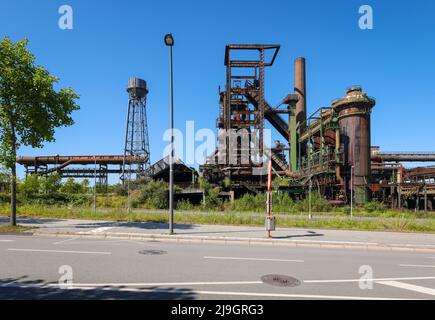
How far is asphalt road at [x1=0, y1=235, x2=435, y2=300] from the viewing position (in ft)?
16.5

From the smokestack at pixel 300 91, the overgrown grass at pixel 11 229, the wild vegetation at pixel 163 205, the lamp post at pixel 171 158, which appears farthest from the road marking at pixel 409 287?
the smokestack at pixel 300 91

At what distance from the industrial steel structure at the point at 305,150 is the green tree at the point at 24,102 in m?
21.2

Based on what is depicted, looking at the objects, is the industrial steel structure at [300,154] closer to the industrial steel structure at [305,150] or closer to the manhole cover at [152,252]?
the industrial steel structure at [305,150]

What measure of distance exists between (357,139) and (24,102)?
106 ft

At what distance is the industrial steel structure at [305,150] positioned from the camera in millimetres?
30281

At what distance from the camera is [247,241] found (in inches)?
416

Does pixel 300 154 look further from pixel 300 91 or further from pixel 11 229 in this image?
pixel 11 229

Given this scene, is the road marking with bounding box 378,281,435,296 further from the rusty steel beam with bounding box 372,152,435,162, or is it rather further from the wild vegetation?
the rusty steel beam with bounding box 372,152,435,162

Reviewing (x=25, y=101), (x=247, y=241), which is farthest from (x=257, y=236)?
(x=25, y=101)

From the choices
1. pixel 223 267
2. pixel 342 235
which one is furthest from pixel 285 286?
pixel 342 235

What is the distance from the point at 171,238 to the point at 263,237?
4064 mm

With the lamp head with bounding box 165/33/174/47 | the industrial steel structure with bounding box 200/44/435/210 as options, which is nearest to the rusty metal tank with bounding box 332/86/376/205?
the industrial steel structure with bounding box 200/44/435/210

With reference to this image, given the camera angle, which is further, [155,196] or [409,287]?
[155,196]

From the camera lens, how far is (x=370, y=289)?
5.49 meters
